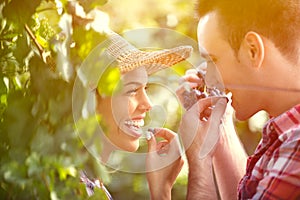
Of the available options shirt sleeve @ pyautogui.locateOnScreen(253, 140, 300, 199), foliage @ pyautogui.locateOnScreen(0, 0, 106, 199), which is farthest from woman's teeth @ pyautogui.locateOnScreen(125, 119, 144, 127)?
foliage @ pyautogui.locateOnScreen(0, 0, 106, 199)

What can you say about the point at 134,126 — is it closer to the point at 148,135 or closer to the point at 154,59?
the point at 148,135

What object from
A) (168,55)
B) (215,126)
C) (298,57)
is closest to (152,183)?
(215,126)

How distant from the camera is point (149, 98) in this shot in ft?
6.21

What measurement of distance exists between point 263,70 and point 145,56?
13.4 inches

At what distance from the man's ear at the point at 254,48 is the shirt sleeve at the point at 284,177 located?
0.28 m

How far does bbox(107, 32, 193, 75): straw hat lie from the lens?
1594 mm

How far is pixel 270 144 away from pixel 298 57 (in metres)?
0.23

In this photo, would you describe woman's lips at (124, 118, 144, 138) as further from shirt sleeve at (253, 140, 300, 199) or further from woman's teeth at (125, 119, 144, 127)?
shirt sleeve at (253, 140, 300, 199)

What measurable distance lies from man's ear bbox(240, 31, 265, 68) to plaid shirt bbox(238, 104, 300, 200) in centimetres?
16

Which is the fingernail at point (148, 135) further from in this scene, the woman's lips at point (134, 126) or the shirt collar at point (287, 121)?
the shirt collar at point (287, 121)

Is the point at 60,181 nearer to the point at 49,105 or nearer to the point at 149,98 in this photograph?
the point at 49,105

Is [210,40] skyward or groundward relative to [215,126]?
skyward

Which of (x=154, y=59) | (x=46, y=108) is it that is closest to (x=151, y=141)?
(x=154, y=59)

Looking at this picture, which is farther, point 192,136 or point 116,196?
point 116,196
